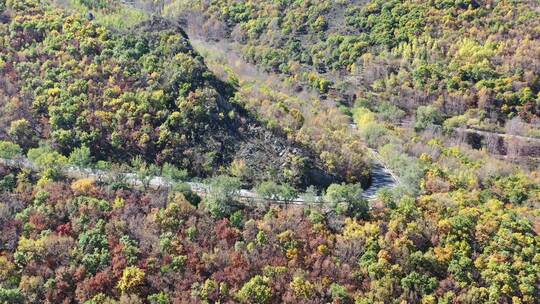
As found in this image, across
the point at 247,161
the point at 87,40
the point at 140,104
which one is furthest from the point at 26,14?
the point at 247,161

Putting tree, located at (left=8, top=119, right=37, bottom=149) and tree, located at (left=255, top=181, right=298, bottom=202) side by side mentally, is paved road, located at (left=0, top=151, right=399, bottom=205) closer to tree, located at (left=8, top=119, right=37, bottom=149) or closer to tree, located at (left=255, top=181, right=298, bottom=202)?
tree, located at (left=255, top=181, right=298, bottom=202)

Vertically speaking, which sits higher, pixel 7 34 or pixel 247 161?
pixel 7 34

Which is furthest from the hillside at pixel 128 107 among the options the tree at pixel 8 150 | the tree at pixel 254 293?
the tree at pixel 254 293

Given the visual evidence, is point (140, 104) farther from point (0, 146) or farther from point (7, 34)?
point (7, 34)

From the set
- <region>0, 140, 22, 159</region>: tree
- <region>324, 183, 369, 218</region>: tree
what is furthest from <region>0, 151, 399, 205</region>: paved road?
<region>324, 183, 369, 218</region>: tree

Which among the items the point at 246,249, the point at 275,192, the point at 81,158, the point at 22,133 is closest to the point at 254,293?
the point at 246,249

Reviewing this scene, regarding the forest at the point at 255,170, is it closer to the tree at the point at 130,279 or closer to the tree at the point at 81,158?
the tree at the point at 130,279
